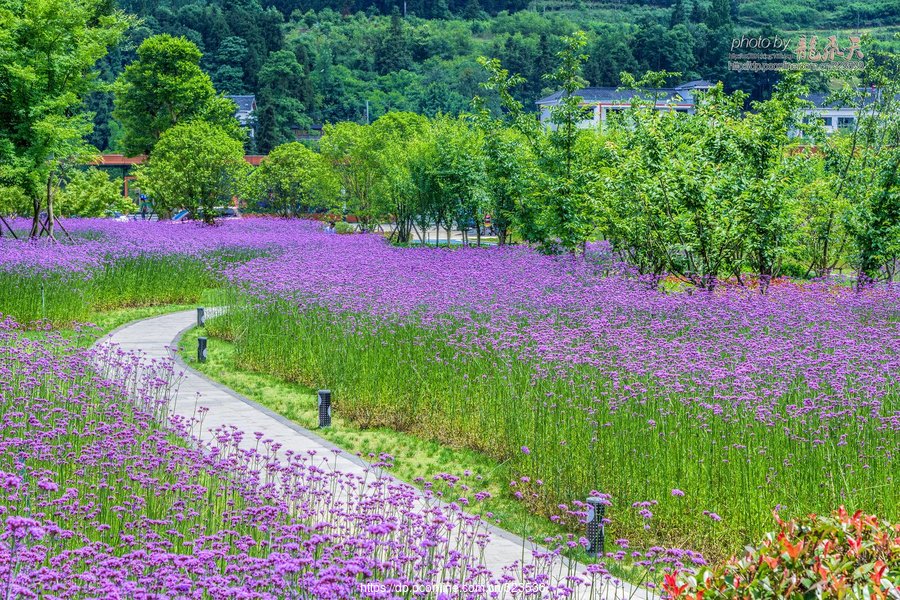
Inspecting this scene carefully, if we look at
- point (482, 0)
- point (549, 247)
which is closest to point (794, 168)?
point (549, 247)

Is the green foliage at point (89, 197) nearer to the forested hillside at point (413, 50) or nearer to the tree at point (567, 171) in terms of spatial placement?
the tree at point (567, 171)

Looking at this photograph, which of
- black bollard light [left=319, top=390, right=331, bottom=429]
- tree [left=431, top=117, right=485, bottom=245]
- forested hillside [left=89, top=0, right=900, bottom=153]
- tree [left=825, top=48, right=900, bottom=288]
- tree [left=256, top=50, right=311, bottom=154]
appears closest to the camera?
black bollard light [left=319, top=390, right=331, bottom=429]

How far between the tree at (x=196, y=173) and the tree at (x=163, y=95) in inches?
378

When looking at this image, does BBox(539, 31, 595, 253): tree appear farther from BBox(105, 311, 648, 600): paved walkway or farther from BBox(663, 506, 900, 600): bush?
BBox(663, 506, 900, 600): bush

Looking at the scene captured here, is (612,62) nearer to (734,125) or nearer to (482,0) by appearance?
(482,0)

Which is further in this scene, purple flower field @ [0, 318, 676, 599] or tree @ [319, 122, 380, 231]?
tree @ [319, 122, 380, 231]

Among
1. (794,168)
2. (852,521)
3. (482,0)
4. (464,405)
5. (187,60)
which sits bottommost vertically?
(464,405)

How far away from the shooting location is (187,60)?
150ft

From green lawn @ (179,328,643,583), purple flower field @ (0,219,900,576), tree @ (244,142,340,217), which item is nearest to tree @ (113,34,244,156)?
tree @ (244,142,340,217)

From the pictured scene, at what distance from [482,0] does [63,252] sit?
153017mm

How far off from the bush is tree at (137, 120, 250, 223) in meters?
32.4

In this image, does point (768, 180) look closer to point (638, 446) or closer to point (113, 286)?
point (638, 446)

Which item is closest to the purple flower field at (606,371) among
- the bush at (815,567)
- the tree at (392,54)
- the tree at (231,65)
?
the bush at (815,567)

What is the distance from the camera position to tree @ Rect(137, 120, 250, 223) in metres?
34.3
